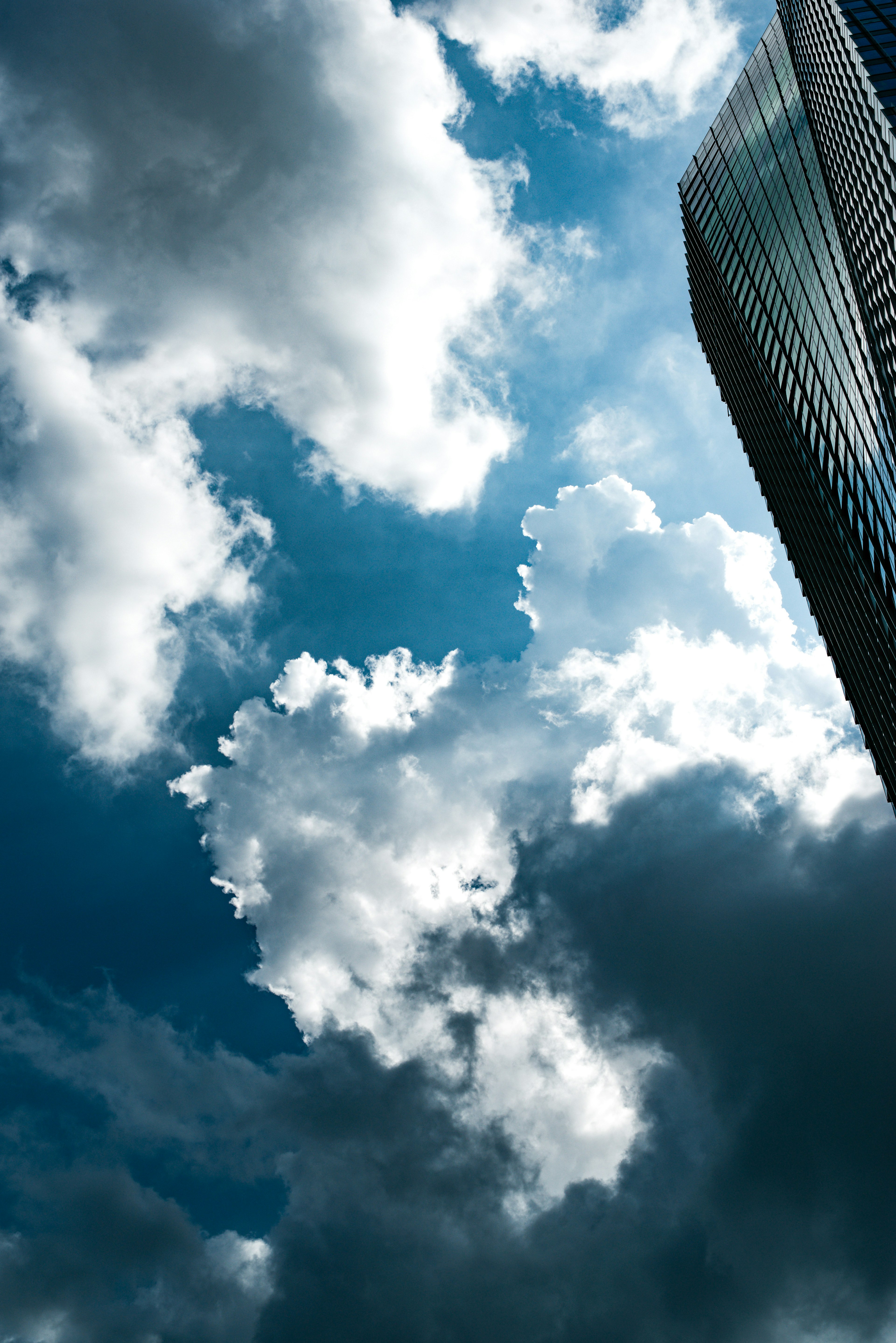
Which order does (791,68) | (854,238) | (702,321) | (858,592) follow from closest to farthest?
1. (854,238)
2. (858,592)
3. (791,68)
4. (702,321)

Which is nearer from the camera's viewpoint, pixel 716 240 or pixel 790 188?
pixel 790 188

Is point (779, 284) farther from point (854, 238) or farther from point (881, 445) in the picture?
point (881, 445)

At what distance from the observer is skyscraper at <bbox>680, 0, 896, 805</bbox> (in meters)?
51.8

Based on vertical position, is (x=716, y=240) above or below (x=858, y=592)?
above

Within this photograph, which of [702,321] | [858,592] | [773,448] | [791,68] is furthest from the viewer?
[702,321]

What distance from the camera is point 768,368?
228ft

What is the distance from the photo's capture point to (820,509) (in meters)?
66.0

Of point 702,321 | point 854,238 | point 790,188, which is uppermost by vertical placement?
point 702,321

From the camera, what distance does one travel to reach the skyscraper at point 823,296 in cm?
5181

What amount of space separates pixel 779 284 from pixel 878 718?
144 feet

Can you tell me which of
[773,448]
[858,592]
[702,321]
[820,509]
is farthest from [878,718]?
[702,321]

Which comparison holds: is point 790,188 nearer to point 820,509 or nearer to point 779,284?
point 779,284

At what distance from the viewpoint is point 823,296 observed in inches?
2350

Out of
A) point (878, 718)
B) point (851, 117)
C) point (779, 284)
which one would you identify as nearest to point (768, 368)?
point (779, 284)
